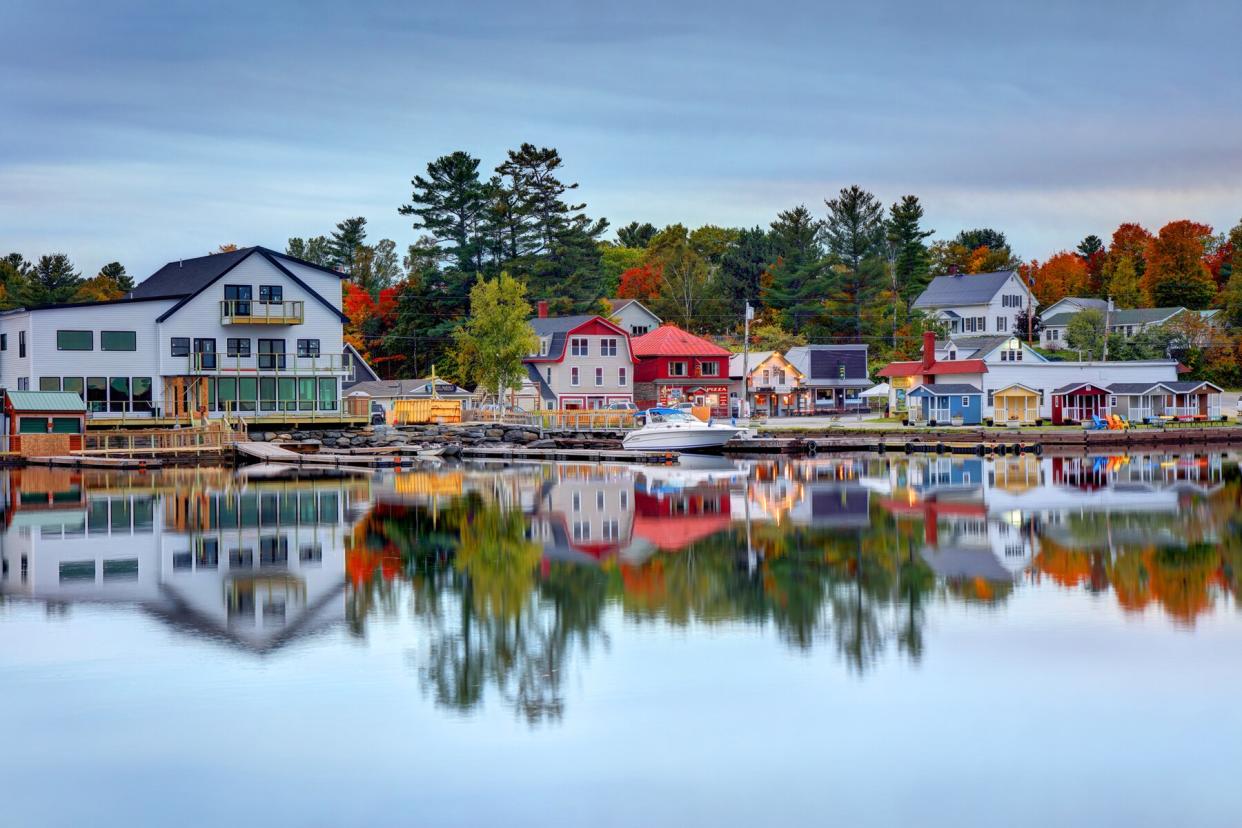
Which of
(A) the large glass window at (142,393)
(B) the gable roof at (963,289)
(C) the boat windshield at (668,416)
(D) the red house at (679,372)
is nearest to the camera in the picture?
(A) the large glass window at (142,393)

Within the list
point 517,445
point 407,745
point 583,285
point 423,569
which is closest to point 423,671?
point 407,745

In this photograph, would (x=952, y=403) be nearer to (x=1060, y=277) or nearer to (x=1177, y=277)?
(x=1177, y=277)

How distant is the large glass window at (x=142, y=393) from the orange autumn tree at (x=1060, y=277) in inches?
Result: 3721

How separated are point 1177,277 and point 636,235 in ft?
222

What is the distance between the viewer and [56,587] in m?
26.5

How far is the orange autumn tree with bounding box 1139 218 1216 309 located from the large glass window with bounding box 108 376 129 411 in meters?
98.4

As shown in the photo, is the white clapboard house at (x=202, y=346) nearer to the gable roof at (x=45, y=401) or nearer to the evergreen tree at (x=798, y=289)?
the gable roof at (x=45, y=401)

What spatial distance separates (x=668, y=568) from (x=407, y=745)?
552 inches

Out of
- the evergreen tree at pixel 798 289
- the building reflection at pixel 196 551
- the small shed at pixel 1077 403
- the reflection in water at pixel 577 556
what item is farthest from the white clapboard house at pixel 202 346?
the evergreen tree at pixel 798 289

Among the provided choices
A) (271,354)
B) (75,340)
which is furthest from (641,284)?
(75,340)

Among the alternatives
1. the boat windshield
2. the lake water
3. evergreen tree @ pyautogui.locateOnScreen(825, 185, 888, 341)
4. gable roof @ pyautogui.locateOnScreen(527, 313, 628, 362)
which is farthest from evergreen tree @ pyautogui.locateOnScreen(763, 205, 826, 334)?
the lake water

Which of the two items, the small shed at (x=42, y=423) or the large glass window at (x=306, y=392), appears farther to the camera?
the large glass window at (x=306, y=392)

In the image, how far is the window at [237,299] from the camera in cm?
6950

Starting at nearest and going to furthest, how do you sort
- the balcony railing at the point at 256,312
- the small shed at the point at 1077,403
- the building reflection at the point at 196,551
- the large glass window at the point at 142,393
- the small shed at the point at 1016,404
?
the building reflection at the point at 196,551, the large glass window at the point at 142,393, the balcony railing at the point at 256,312, the small shed at the point at 1016,404, the small shed at the point at 1077,403
